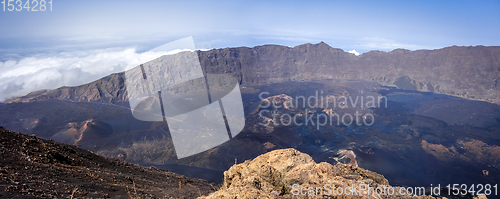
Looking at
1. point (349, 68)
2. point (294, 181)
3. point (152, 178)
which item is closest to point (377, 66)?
point (349, 68)

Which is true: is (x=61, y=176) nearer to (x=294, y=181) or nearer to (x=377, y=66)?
(x=294, y=181)

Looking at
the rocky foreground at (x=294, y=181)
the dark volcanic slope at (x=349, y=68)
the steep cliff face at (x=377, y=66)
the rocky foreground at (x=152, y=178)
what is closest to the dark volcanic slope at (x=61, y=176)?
the rocky foreground at (x=152, y=178)

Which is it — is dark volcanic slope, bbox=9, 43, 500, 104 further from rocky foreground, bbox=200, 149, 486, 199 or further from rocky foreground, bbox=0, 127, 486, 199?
rocky foreground, bbox=200, 149, 486, 199

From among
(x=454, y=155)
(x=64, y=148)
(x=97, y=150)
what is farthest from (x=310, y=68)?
(x=64, y=148)

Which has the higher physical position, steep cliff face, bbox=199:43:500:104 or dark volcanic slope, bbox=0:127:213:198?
steep cliff face, bbox=199:43:500:104

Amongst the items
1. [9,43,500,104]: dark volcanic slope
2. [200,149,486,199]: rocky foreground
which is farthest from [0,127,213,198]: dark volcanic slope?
[9,43,500,104]: dark volcanic slope

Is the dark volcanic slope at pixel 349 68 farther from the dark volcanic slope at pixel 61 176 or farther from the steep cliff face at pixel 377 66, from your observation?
the dark volcanic slope at pixel 61 176

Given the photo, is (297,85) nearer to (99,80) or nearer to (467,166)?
(467,166)
